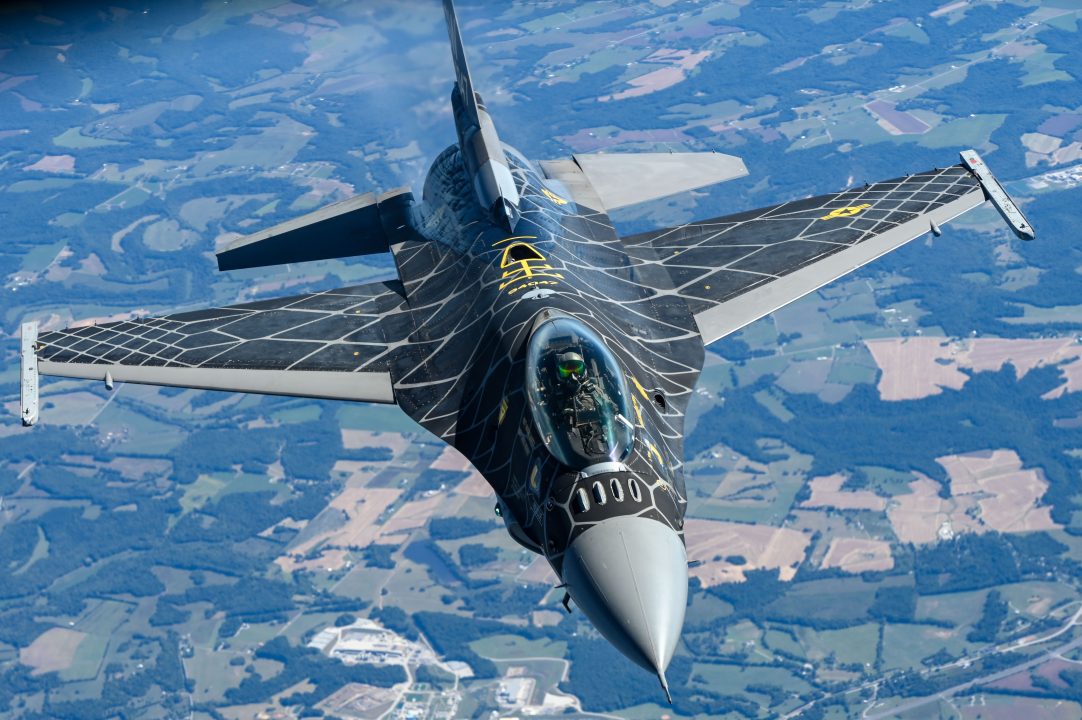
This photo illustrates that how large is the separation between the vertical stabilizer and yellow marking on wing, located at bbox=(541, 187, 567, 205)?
1.94 m

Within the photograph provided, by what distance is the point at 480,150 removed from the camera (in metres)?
53.2

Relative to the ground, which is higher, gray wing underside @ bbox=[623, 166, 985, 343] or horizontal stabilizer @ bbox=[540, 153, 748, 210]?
horizontal stabilizer @ bbox=[540, 153, 748, 210]

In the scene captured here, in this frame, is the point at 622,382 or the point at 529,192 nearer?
the point at 622,382

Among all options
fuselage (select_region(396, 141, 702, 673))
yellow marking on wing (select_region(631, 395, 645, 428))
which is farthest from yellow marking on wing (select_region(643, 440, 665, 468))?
yellow marking on wing (select_region(631, 395, 645, 428))

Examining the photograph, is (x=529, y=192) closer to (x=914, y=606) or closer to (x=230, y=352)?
(x=230, y=352)

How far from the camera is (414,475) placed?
18200 centimetres

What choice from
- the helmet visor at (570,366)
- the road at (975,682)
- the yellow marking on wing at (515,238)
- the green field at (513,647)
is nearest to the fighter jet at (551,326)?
the helmet visor at (570,366)

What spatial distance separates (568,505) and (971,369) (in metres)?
179

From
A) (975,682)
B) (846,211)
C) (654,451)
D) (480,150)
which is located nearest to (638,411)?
(654,451)

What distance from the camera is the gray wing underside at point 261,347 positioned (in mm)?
45281

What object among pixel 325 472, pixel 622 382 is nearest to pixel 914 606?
pixel 325 472

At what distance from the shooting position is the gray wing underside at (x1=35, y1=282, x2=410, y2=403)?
4528 centimetres

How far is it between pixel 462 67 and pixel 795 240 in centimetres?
1761

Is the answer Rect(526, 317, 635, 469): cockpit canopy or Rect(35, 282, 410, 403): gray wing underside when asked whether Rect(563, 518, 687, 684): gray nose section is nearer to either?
Rect(526, 317, 635, 469): cockpit canopy
